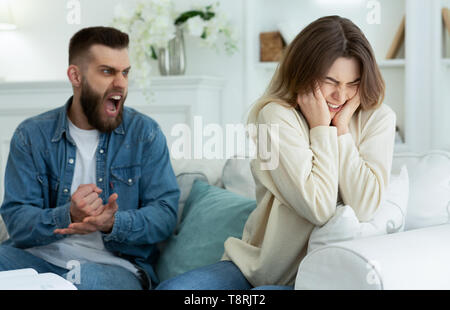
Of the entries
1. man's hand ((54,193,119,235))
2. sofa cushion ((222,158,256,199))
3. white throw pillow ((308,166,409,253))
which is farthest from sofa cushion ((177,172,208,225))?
white throw pillow ((308,166,409,253))

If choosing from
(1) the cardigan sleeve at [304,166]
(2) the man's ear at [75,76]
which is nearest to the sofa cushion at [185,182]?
(2) the man's ear at [75,76]

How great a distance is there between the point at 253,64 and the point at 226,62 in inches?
5.7

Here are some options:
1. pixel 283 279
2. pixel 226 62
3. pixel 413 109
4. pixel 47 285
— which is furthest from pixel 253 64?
pixel 47 285

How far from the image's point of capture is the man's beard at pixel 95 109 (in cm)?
173

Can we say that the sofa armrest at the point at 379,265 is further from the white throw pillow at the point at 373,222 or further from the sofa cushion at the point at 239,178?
the sofa cushion at the point at 239,178

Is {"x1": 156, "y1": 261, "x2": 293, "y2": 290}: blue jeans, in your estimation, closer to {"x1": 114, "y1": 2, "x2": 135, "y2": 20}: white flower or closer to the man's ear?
the man's ear

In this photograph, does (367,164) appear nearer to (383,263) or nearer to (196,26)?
(383,263)

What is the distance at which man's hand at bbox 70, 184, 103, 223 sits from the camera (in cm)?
154

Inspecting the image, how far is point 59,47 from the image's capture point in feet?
11.1

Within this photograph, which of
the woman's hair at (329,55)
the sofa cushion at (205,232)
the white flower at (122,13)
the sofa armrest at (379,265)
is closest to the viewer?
the sofa armrest at (379,265)

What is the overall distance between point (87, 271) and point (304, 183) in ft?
2.06

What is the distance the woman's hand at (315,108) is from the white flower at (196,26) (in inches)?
63.7

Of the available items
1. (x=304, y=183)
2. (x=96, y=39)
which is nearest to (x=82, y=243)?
(x=96, y=39)
